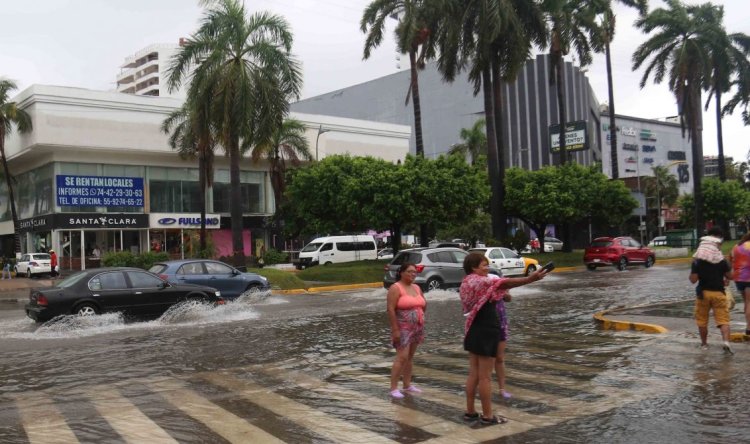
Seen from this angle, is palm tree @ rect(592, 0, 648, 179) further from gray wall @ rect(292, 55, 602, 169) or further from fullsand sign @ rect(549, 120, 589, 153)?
gray wall @ rect(292, 55, 602, 169)

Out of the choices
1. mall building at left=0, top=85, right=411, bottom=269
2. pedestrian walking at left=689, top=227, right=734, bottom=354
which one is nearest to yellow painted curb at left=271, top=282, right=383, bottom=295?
mall building at left=0, top=85, right=411, bottom=269

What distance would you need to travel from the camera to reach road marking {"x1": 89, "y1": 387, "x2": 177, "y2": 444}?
6.18 meters

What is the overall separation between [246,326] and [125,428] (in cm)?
827

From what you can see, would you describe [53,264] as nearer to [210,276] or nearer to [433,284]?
[210,276]

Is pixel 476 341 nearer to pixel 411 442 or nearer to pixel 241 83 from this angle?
pixel 411 442

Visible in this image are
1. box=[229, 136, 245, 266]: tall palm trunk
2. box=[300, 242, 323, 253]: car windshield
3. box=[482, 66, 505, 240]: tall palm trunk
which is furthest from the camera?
box=[300, 242, 323, 253]: car windshield

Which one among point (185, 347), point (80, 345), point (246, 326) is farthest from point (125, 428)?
point (246, 326)

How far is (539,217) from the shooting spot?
39.5m

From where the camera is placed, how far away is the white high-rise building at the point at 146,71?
114750 millimetres

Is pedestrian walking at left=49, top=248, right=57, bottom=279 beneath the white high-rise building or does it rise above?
beneath

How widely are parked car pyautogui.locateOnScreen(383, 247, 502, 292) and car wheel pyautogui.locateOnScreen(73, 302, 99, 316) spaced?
31.0 feet

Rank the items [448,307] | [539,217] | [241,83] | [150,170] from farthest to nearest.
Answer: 1. [150,170]
2. [539,217]
3. [241,83]
4. [448,307]

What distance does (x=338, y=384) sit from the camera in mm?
8469

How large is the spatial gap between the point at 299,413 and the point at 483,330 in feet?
7.24
